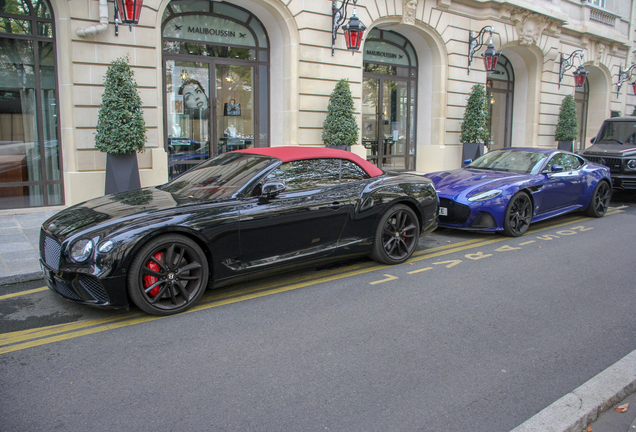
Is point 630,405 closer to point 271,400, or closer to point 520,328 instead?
point 520,328

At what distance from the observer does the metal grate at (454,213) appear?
7.90 meters

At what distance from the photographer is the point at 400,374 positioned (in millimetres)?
3486

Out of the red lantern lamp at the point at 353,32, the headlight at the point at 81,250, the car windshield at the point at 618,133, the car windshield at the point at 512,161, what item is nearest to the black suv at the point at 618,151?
the car windshield at the point at 618,133

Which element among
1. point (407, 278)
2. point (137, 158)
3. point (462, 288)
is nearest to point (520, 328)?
point (462, 288)

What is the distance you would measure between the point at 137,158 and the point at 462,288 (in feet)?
25.3

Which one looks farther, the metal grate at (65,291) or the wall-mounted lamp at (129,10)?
the wall-mounted lamp at (129,10)

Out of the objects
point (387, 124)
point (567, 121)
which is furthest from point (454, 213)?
point (567, 121)

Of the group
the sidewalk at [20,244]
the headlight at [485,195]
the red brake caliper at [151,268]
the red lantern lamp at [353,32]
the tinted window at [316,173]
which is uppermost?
the red lantern lamp at [353,32]

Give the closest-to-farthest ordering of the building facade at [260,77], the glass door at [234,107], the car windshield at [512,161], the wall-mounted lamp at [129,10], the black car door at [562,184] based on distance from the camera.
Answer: the black car door at [562,184] → the car windshield at [512,161] → the wall-mounted lamp at [129,10] → the building facade at [260,77] → the glass door at [234,107]

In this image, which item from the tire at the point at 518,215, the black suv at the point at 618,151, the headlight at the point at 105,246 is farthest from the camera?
the black suv at the point at 618,151

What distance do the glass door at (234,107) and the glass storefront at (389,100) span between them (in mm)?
4059

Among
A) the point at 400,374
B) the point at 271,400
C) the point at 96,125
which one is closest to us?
the point at 271,400

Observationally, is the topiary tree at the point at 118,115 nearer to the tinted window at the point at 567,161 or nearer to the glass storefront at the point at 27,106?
the glass storefront at the point at 27,106

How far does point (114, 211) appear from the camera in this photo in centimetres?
470
